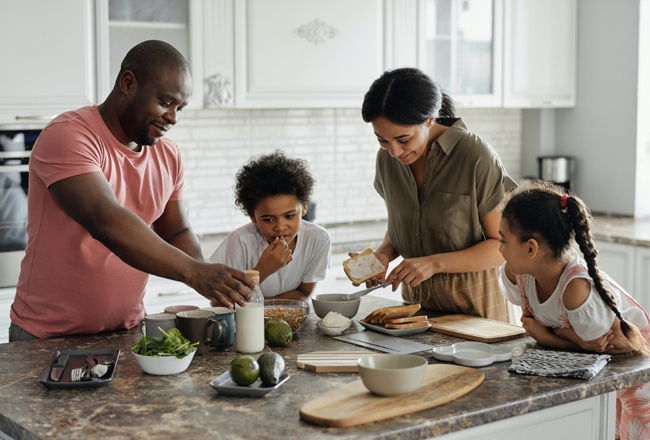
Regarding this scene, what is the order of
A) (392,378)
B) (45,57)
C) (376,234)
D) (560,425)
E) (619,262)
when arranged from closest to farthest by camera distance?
(392,378), (560,425), (45,57), (619,262), (376,234)

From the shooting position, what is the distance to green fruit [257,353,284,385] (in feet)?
4.81

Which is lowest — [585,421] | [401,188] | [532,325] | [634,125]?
[585,421]

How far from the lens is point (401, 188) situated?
2439mm

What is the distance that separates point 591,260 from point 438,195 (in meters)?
0.68

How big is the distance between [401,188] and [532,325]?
77 centimetres

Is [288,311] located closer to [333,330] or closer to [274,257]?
[333,330]

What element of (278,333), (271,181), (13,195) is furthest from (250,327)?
(13,195)

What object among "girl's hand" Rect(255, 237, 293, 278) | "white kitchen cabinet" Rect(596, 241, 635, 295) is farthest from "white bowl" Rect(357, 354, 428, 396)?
"white kitchen cabinet" Rect(596, 241, 635, 295)

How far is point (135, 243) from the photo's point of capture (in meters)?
1.71

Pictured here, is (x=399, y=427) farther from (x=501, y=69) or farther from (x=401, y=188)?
(x=501, y=69)

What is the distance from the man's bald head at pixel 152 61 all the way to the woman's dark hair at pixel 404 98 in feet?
1.95

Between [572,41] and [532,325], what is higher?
[572,41]

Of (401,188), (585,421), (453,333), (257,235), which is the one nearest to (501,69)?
(401,188)

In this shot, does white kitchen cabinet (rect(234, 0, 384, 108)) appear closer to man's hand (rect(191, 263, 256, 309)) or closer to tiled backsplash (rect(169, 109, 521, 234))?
tiled backsplash (rect(169, 109, 521, 234))
